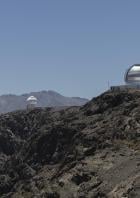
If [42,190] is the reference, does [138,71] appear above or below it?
above

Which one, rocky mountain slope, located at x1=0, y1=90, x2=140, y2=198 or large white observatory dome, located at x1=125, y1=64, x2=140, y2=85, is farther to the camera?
large white observatory dome, located at x1=125, y1=64, x2=140, y2=85

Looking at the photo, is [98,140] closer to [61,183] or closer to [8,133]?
[61,183]

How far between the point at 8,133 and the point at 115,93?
57.3m

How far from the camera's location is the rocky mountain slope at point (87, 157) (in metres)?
47.6

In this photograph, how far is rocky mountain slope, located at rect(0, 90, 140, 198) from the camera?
4762 centimetres

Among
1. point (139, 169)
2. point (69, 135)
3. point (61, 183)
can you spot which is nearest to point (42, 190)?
point (61, 183)

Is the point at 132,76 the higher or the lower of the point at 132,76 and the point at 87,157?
the higher

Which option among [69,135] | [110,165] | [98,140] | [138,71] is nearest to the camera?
[110,165]

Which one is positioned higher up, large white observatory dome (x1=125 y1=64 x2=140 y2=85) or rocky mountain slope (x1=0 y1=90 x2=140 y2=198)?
large white observatory dome (x1=125 y1=64 x2=140 y2=85)

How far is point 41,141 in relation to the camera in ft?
269

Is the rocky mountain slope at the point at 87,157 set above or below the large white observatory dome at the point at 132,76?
below

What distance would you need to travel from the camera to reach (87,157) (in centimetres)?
5875

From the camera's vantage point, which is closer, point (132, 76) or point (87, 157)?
point (87, 157)

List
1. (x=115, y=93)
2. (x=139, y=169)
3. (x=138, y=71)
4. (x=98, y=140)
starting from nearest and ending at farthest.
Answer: (x=139, y=169), (x=98, y=140), (x=115, y=93), (x=138, y=71)
